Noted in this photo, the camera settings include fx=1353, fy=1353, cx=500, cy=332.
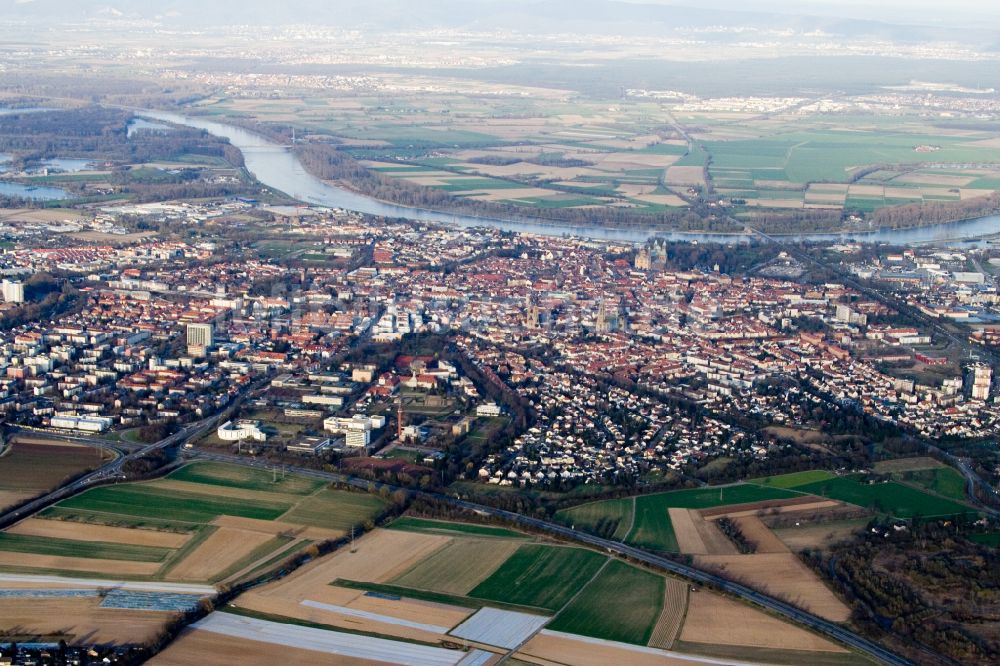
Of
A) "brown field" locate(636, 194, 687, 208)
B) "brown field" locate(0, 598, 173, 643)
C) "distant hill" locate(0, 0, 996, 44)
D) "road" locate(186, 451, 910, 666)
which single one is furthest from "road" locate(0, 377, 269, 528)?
"distant hill" locate(0, 0, 996, 44)

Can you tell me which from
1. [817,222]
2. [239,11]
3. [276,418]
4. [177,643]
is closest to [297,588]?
[177,643]

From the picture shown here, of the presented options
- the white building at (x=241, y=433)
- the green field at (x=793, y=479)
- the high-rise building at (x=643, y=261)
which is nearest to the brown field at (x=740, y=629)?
the green field at (x=793, y=479)

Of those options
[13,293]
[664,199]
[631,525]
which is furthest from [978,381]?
[664,199]

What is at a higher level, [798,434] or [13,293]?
[13,293]

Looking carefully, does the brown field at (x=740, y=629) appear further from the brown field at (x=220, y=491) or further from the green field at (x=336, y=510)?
the brown field at (x=220, y=491)

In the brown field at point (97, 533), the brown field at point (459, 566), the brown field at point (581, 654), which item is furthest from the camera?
the brown field at point (97, 533)

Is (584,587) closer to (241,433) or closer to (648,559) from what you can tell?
(648,559)

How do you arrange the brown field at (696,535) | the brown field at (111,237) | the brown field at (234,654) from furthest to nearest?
the brown field at (111,237)
the brown field at (696,535)
the brown field at (234,654)

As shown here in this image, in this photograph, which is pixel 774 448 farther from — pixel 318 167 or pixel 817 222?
pixel 318 167
